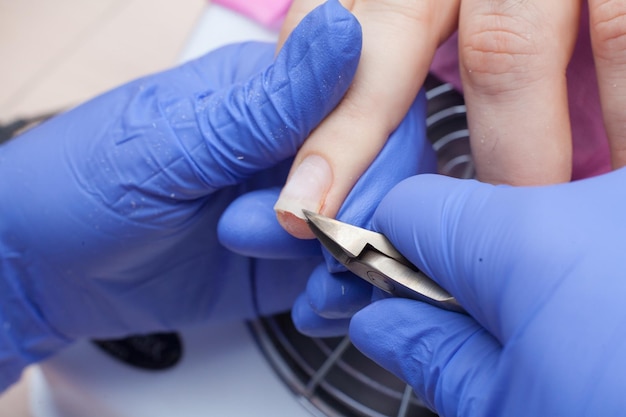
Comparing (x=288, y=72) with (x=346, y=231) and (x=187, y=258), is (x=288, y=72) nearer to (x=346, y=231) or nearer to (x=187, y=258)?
(x=346, y=231)

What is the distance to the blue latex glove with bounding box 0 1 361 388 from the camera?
641 mm

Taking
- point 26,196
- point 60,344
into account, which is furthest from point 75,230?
point 60,344

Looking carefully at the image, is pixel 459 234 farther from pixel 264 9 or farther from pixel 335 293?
pixel 264 9

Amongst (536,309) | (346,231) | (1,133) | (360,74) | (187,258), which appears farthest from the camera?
(1,133)

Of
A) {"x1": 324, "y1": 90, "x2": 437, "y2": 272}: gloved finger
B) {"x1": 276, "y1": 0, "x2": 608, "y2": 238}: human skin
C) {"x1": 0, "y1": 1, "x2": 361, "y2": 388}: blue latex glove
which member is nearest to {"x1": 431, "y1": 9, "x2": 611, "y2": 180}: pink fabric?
{"x1": 276, "y1": 0, "x2": 608, "y2": 238}: human skin

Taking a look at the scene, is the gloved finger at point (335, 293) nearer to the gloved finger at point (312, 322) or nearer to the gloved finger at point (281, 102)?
the gloved finger at point (312, 322)

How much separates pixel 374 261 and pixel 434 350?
0.34 feet

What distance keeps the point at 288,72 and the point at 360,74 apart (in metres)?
0.09

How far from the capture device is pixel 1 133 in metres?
1.03

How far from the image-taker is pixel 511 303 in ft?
1.51

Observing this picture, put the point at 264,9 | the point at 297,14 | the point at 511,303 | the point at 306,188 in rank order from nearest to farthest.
Result: 1. the point at 511,303
2. the point at 306,188
3. the point at 297,14
4. the point at 264,9

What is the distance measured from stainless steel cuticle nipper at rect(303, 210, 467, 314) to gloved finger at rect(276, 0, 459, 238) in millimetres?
50

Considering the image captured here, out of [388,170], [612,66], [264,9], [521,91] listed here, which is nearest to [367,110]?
[388,170]

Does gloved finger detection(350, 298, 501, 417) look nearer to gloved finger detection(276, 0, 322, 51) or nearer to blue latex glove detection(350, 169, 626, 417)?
blue latex glove detection(350, 169, 626, 417)
